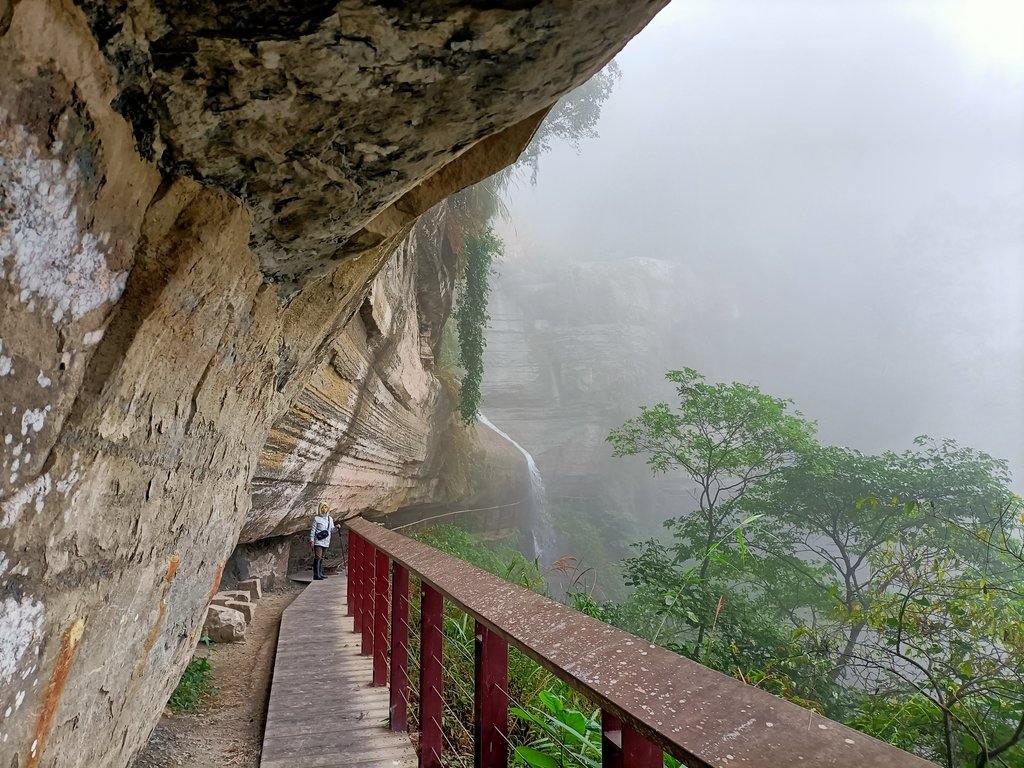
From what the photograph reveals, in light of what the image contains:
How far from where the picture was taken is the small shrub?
12.0ft

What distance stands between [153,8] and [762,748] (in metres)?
1.31

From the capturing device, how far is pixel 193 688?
12.8 feet

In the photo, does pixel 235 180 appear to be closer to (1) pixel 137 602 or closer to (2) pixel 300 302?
(2) pixel 300 302

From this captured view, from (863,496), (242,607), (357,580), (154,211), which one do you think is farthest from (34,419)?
(863,496)

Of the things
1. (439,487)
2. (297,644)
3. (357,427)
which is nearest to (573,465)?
(439,487)

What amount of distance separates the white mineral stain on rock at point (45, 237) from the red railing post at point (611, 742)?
1099 mm

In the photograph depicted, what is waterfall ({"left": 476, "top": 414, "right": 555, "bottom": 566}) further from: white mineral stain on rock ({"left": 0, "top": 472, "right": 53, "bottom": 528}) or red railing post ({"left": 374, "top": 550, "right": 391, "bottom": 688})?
white mineral stain on rock ({"left": 0, "top": 472, "right": 53, "bottom": 528})

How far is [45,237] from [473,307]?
11927mm

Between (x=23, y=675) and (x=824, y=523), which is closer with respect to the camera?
(x=23, y=675)

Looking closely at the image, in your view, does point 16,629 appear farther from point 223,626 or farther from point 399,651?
point 223,626

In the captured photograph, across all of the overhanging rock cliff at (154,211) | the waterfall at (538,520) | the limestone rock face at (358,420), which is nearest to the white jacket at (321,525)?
the limestone rock face at (358,420)

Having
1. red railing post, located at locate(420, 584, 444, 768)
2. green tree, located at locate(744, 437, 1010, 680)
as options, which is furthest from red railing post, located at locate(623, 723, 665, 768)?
green tree, located at locate(744, 437, 1010, 680)

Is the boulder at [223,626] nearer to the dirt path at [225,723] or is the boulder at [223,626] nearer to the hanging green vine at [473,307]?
the dirt path at [225,723]

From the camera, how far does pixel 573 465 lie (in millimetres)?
36438
